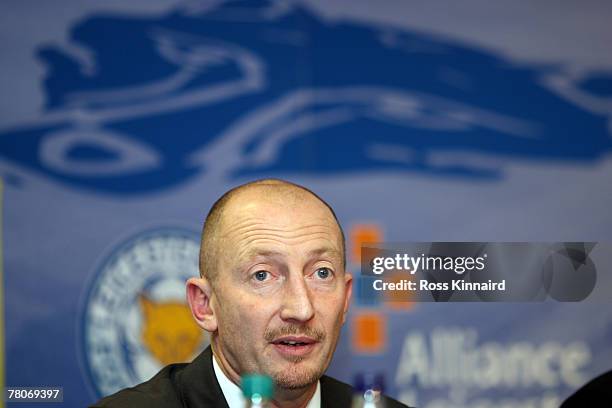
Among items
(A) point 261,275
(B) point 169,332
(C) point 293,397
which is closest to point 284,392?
(C) point 293,397

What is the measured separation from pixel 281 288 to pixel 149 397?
462 mm

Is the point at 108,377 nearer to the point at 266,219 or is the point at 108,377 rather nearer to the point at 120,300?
the point at 120,300

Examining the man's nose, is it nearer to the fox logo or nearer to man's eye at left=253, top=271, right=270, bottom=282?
man's eye at left=253, top=271, right=270, bottom=282

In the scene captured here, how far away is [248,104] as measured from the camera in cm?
329

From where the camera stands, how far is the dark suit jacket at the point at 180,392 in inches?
78.6

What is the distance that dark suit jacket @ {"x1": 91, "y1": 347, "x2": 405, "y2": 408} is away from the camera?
78.6 inches

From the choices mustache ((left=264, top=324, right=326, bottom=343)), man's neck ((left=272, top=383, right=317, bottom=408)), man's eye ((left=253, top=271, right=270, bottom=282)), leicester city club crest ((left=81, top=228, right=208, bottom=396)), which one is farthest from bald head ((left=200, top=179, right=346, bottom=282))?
leicester city club crest ((left=81, top=228, right=208, bottom=396))

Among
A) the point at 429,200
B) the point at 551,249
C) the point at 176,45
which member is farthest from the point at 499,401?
the point at 176,45

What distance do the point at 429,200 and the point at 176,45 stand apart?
4.05ft

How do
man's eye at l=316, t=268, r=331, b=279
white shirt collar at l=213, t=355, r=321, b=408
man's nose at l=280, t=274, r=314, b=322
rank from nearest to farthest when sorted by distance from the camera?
1. man's nose at l=280, t=274, r=314, b=322
2. man's eye at l=316, t=268, r=331, b=279
3. white shirt collar at l=213, t=355, r=321, b=408

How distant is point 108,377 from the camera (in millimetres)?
3207

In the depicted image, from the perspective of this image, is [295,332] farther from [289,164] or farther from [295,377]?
[289,164]

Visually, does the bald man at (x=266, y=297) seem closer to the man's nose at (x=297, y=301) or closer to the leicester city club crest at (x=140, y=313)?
the man's nose at (x=297, y=301)

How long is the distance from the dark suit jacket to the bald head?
0.27m
